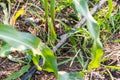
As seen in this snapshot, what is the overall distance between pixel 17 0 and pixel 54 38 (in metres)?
0.37

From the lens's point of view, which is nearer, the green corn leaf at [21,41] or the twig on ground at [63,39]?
the green corn leaf at [21,41]

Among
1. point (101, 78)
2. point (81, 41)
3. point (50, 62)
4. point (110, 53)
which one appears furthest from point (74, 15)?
point (50, 62)

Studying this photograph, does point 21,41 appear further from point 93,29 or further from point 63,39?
point 63,39

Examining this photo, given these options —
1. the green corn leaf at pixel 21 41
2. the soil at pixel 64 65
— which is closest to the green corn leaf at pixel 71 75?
the soil at pixel 64 65

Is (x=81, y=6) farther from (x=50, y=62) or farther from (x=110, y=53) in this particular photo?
(x=110, y=53)

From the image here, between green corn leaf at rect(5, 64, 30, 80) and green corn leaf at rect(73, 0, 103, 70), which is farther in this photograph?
green corn leaf at rect(5, 64, 30, 80)

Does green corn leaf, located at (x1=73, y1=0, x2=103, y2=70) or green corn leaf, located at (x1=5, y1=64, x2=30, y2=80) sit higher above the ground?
green corn leaf, located at (x1=73, y1=0, x2=103, y2=70)

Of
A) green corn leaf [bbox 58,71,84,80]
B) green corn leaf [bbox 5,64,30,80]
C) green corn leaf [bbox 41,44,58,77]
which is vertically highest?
green corn leaf [bbox 41,44,58,77]

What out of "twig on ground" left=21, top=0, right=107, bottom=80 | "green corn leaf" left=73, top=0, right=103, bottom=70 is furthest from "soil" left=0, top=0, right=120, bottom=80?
"green corn leaf" left=73, top=0, right=103, bottom=70

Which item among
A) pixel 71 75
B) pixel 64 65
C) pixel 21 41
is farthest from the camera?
pixel 64 65

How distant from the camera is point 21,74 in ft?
3.50

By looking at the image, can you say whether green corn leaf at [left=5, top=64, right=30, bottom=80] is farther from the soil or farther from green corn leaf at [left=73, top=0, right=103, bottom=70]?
green corn leaf at [left=73, top=0, right=103, bottom=70]

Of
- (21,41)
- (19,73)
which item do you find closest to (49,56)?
(21,41)

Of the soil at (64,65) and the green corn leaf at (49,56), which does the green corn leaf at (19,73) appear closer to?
the soil at (64,65)
